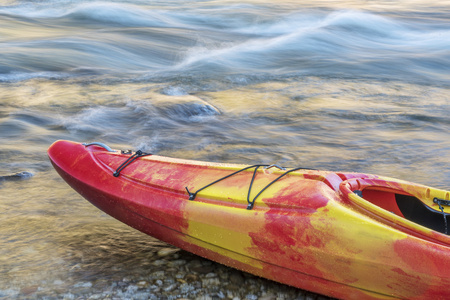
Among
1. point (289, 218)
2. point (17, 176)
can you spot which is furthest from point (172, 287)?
point (17, 176)

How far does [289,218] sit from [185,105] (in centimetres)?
515

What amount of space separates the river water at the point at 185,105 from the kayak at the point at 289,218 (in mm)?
235

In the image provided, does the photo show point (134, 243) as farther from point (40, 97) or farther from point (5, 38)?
point (5, 38)

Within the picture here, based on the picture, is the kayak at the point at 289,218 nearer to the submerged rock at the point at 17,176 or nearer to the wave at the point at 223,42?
the submerged rock at the point at 17,176

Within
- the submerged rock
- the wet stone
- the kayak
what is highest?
the kayak

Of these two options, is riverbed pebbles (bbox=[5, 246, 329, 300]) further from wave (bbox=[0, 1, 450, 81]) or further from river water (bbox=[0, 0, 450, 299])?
wave (bbox=[0, 1, 450, 81])

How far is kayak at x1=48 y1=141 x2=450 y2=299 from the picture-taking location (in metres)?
2.41

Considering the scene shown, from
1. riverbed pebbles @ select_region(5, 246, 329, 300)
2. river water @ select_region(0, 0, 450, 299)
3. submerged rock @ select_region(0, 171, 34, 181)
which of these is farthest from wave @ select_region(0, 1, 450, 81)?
riverbed pebbles @ select_region(5, 246, 329, 300)

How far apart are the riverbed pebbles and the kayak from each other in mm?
107

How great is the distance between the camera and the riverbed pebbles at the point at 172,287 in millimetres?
2682

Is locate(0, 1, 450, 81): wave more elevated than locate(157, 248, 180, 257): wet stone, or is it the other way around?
locate(0, 1, 450, 81): wave

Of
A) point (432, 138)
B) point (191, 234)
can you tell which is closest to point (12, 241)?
point (191, 234)

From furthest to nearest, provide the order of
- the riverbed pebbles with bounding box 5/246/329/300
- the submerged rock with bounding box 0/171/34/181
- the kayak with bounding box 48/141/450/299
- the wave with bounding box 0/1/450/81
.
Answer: the wave with bounding box 0/1/450/81
the submerged rock with bounding box 0/171/34/181
the riverbed pebbles with bounding box 5/246/329/300
the kayak with bounding box 48/141/450/299

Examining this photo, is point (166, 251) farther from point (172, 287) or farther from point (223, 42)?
point (223, 42)
